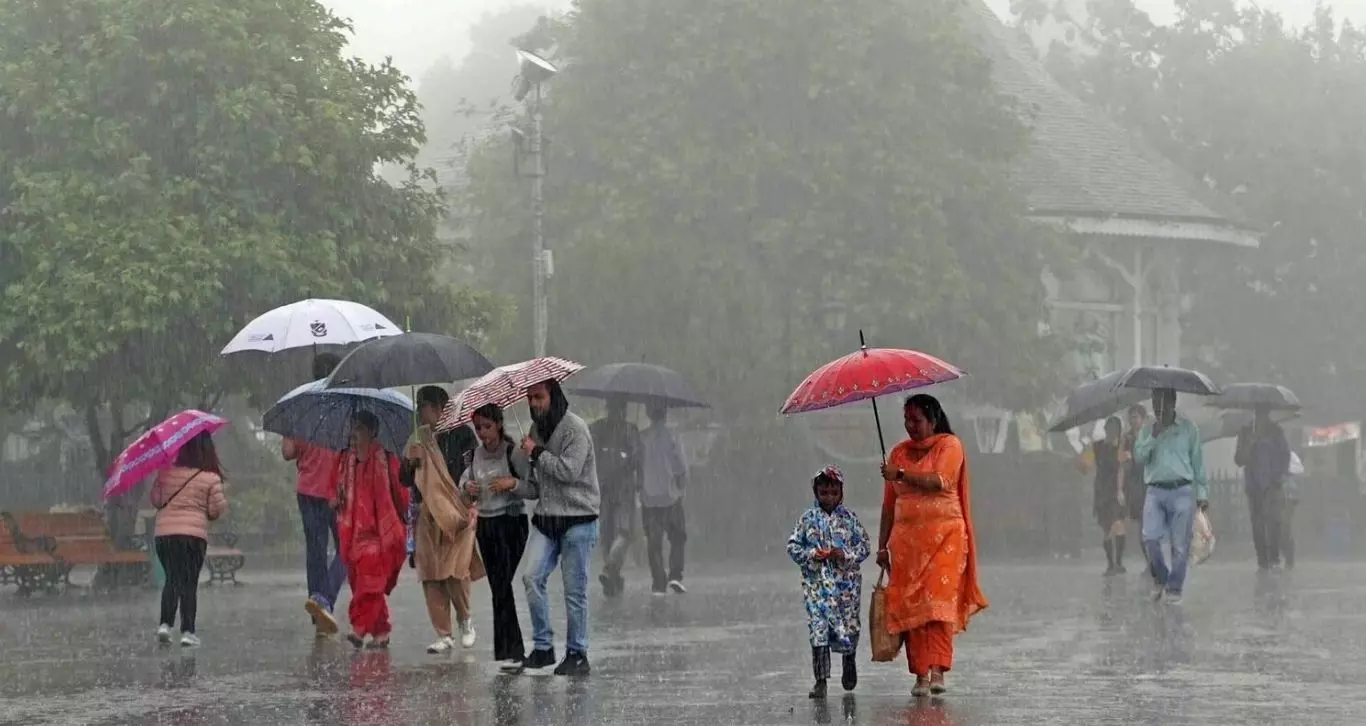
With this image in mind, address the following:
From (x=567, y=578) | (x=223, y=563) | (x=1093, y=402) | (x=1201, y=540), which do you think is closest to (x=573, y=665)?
(x=567, y=578)

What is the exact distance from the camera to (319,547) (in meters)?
16.8

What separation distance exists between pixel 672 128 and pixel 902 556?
71.9 ft

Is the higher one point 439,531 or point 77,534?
point 77,534

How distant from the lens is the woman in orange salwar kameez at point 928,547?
12.1 m

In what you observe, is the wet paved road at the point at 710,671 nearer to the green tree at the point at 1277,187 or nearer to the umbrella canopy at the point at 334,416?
the umbrella canopy at the point at 334,416

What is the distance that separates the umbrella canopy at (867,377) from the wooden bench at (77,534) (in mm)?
13676

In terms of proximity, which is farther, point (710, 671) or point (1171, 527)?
point (1171, 527)

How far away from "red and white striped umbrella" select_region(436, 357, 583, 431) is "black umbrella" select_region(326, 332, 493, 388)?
0.79m

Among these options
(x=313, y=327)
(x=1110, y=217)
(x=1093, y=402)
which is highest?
(x=1110, y=217)

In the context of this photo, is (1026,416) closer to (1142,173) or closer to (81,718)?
(1142,173)

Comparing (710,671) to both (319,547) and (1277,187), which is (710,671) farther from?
(1277,187)

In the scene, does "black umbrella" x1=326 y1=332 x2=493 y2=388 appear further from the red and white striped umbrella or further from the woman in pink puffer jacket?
the woman in pink puffer jacket

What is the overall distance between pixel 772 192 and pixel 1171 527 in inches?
580

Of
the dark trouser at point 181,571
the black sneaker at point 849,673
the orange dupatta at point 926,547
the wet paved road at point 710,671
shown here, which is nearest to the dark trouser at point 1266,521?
the wet paved road at point 710,671
